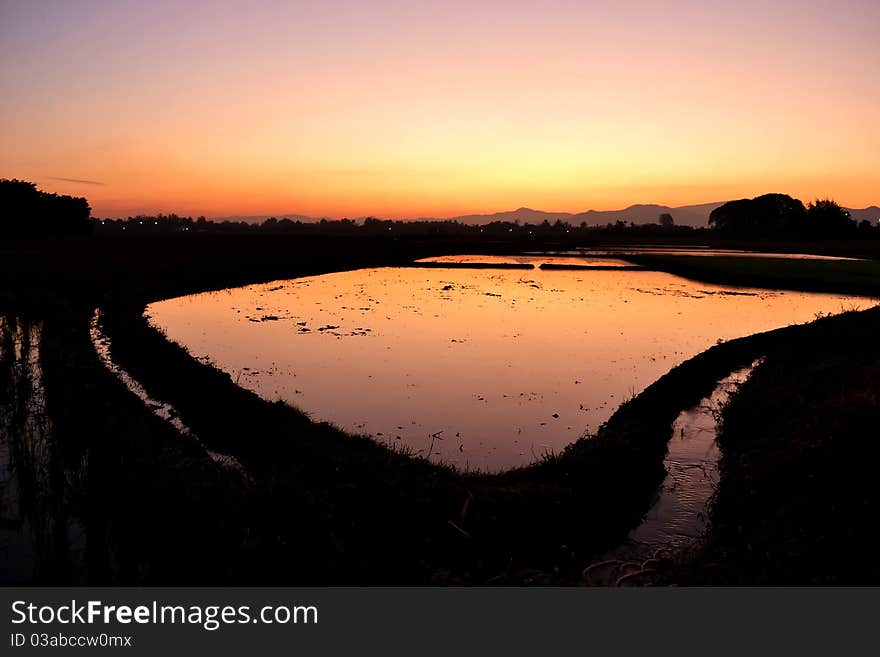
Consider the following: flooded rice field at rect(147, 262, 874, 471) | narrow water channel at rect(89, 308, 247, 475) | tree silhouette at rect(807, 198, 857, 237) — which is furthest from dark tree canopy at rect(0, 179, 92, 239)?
tree silhouette at rect(807, 198, 857, 237)

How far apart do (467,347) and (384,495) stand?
13.1 meters

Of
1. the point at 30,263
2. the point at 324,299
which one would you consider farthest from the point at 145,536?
the point at 30,263

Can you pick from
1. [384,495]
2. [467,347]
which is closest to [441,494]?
[384,495]

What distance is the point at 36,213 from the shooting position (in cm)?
7525

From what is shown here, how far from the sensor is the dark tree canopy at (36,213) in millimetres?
69875

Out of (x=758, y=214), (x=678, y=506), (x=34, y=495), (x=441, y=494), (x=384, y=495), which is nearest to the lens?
(x=384, y=495)

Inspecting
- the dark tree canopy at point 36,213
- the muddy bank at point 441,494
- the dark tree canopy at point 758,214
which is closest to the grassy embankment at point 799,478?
the muddy bank at point 441,494

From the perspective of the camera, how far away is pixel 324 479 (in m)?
8.95

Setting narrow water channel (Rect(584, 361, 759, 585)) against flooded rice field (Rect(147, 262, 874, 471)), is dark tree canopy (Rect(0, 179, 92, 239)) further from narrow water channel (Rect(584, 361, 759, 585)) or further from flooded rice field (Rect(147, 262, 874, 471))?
narrow water channel (Rect(584, 361, 759, 585))

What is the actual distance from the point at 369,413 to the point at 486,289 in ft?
85.6

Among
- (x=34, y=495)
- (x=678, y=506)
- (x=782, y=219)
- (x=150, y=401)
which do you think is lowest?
(x=678, y=506)

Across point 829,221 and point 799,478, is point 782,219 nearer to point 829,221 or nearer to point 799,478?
point 829,221

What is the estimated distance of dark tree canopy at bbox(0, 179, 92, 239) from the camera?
229ft
